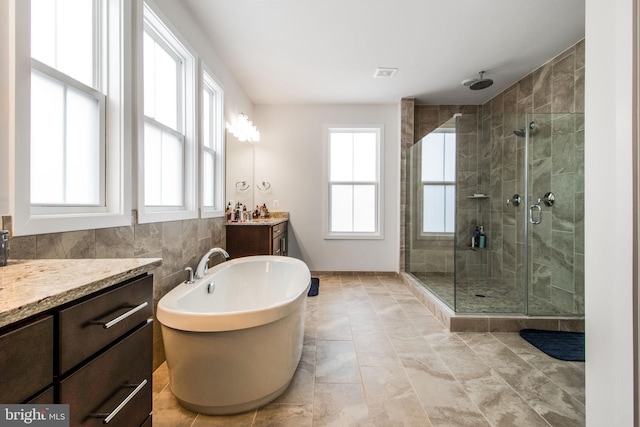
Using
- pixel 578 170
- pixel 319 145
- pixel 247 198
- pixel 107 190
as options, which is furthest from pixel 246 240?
pixel 578 170

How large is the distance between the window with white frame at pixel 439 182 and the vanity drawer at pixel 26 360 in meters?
3.12

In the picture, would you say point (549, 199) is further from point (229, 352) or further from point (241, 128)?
point (241, 128)

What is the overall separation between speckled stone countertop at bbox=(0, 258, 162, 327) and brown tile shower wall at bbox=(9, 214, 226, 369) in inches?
9.0

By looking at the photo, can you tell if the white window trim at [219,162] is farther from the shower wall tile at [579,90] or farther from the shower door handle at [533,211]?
the shower wall tile at [579,90]

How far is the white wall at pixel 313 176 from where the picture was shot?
4074 mm

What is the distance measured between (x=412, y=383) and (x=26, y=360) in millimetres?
1763

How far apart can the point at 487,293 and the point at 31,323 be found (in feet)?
11.6

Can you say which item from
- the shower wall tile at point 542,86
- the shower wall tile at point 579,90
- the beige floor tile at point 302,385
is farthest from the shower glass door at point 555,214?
the beige floor tile at point 302,385

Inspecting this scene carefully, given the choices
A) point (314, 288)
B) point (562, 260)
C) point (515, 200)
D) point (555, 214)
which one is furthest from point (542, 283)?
point (314, 288)

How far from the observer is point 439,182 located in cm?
319

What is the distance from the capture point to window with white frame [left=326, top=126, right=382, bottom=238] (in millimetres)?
4176

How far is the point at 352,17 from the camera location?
7.32ft

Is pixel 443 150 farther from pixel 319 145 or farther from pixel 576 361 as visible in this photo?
pixel 576 361

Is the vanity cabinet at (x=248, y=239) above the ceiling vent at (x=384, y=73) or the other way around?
the other way around
